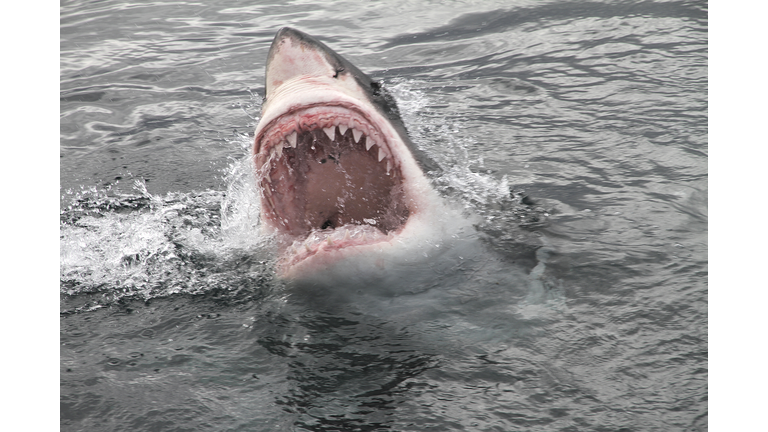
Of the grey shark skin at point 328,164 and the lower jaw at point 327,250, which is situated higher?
the grey shark skin at point 328,164

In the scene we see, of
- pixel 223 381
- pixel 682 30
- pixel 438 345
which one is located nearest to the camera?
pixel 223 381

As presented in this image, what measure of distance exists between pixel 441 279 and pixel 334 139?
0.78 metres

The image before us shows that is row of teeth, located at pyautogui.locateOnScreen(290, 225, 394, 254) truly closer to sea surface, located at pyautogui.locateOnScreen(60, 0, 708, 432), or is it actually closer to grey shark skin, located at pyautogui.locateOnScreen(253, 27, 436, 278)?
grey shark skin, located at pyautogui.locateOnScreen(253, 27, 436, 278)

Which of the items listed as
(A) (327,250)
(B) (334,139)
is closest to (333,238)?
(A) (327,250)

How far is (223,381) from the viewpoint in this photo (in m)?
2.41

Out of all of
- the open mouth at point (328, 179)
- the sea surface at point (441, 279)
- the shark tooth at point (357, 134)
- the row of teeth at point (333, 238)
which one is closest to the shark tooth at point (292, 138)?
the open mouth at point (328, 179)

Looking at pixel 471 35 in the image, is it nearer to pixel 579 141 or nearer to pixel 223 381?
pixel 579 141

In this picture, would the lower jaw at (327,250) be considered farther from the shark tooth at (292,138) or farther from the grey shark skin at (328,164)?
the shark tooth at (292,138)

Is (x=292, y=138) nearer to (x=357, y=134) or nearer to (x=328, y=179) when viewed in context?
(x=357, y=134)

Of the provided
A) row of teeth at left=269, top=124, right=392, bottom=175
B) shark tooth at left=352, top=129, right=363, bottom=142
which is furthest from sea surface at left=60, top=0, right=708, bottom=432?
shark tooth at left=352, top=129, right=363, bottom=142

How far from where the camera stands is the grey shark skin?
9.44ft

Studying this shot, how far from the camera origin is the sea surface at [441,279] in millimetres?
2273

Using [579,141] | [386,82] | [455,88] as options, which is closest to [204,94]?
[386,82]

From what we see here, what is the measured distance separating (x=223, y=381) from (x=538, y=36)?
5917 millimetres
